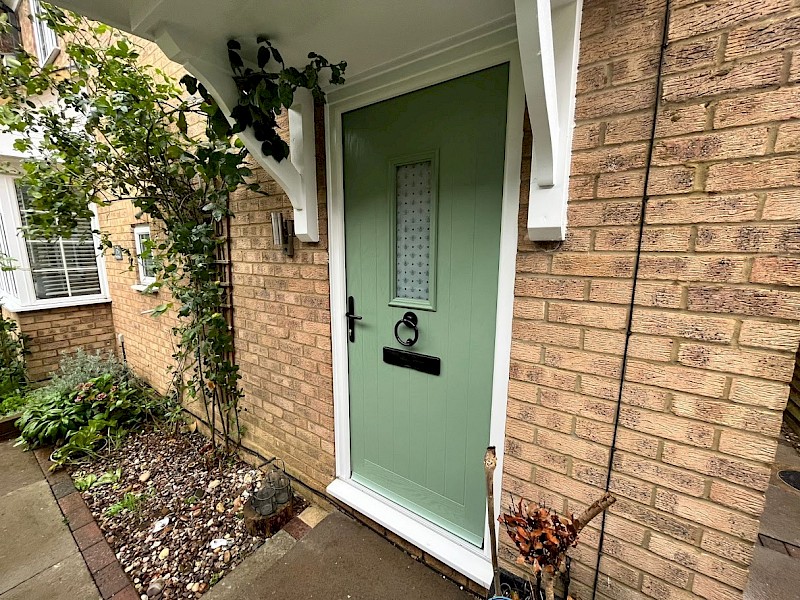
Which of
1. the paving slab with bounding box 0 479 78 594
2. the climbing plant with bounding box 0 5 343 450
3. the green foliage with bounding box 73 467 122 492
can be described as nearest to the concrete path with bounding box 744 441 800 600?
the climbing plant with bounding box 0 5 343 450

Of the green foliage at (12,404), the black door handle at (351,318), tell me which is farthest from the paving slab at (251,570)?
the green foliage at (12,404)

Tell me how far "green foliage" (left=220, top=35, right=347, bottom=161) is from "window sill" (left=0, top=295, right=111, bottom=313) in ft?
14.2

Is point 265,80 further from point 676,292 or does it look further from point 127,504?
point 127,504

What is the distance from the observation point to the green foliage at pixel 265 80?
4.35ft

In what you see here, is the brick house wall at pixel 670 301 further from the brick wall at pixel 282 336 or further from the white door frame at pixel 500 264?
the brick wall at pixel 282 336

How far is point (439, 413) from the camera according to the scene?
63.8 inches

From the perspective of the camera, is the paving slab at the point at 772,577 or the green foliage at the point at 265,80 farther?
the paving slab at the point at 772,577

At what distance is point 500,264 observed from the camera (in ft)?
4.31

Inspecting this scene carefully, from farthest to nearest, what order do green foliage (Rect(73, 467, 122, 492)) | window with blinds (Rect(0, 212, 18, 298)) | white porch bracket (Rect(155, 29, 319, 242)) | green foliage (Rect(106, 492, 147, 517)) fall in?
window with blinds (Rect(0, 212, 18, 298)), green foliage (Rect(73, 467, 122, 492)), green foliage (Rect(106, 492, 147, 517)), white porch bracket (Rect(155, 29, 319, 242))

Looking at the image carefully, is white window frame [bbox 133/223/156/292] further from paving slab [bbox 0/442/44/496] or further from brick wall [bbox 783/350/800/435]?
brick wall [bbox 783/350/800/435]

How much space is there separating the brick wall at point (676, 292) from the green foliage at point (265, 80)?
967 mm

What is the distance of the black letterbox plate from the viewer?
1584 millimetres

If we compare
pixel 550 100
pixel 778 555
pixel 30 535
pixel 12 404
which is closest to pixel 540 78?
pixel 550 100

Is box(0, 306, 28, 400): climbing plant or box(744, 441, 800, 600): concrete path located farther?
box(0, 306, 28, 400): climbing plant
